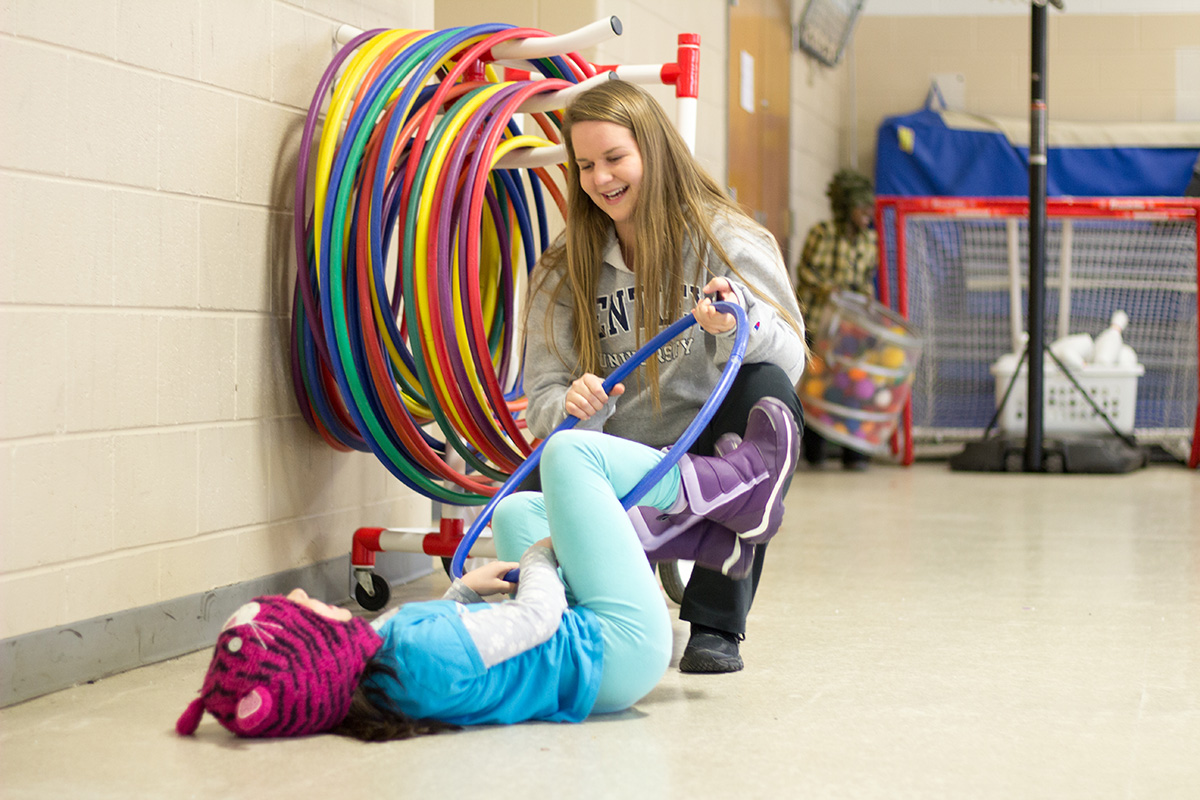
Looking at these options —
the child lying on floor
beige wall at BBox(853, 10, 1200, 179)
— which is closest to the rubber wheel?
the child lying on floor

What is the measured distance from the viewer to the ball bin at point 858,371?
5.06 meters

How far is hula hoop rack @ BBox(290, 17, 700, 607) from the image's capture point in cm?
221

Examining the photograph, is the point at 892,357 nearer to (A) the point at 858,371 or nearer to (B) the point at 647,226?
(A) the point at 858,371

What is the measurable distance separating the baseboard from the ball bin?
3175 millimetres

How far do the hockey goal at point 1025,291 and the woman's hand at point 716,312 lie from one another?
3959 mm

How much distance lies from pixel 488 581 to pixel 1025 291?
4.93 meters

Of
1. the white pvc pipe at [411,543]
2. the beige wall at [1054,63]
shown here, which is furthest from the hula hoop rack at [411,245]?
the beige wall at [1054,63]

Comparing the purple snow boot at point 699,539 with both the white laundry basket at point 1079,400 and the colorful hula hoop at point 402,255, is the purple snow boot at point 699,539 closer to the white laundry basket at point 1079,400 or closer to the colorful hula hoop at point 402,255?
the colorful hula hoop at point 402,255

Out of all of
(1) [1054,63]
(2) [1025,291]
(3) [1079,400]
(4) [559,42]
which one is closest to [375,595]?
(4) [559,42]

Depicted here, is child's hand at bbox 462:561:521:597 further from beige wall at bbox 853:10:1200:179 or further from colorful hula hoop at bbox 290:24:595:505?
beige wall at bbox 853:10:1200:179

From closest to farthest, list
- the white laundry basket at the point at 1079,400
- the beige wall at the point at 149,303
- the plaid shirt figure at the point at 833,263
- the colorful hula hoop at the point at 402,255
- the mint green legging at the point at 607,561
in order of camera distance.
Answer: the mint green legging at the point at 607,561, the beige wall at the point at 149,303, the colorful hula hoop at the point at 402,255, the white laundry basket at the point at 1079,400, the plaid shirt figure at the point at 833,263

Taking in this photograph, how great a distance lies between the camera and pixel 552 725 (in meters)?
1.59

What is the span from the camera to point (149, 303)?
1.94m

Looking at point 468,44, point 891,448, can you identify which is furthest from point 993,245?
point 468,44
